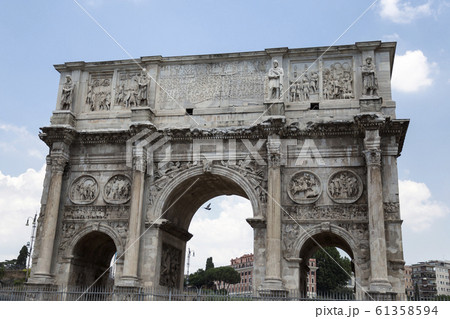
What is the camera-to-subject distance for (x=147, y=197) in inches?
657

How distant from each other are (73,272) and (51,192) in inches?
112

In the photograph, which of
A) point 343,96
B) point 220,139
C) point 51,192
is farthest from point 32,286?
point 343,96

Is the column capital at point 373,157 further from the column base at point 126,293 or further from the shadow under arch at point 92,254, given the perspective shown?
the shadow under arch at point 92,254

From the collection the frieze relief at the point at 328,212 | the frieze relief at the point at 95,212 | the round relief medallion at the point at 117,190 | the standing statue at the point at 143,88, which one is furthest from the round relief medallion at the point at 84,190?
the frieze relief at the point at 328,212

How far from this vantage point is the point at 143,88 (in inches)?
692

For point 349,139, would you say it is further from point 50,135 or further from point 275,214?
point 50,135

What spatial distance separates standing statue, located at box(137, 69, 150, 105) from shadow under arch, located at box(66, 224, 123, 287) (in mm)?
4581

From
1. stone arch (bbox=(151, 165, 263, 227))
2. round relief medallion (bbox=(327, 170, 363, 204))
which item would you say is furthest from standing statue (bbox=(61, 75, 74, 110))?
round relief medallion (bbox=(327, 170, 363, 204))

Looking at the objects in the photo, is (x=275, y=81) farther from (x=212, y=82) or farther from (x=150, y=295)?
(x=150, y=295)

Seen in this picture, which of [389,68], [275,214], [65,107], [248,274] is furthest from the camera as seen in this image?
[248,274]

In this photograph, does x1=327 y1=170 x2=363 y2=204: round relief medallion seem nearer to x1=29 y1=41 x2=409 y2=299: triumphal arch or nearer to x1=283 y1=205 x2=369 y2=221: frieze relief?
x1=29 y1=41 x2=409 y2=299: triumphal arch

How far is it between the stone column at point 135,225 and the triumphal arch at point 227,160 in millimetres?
43

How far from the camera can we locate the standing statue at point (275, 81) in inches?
650

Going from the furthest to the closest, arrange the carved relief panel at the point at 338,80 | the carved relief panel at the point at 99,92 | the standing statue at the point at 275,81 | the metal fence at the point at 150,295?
the carved relief panel at the point at 99,92 < the carved relief panel at the point at 338,80 < the standing statue at the point at 275,81 < the metal fence at the point at 150,295
